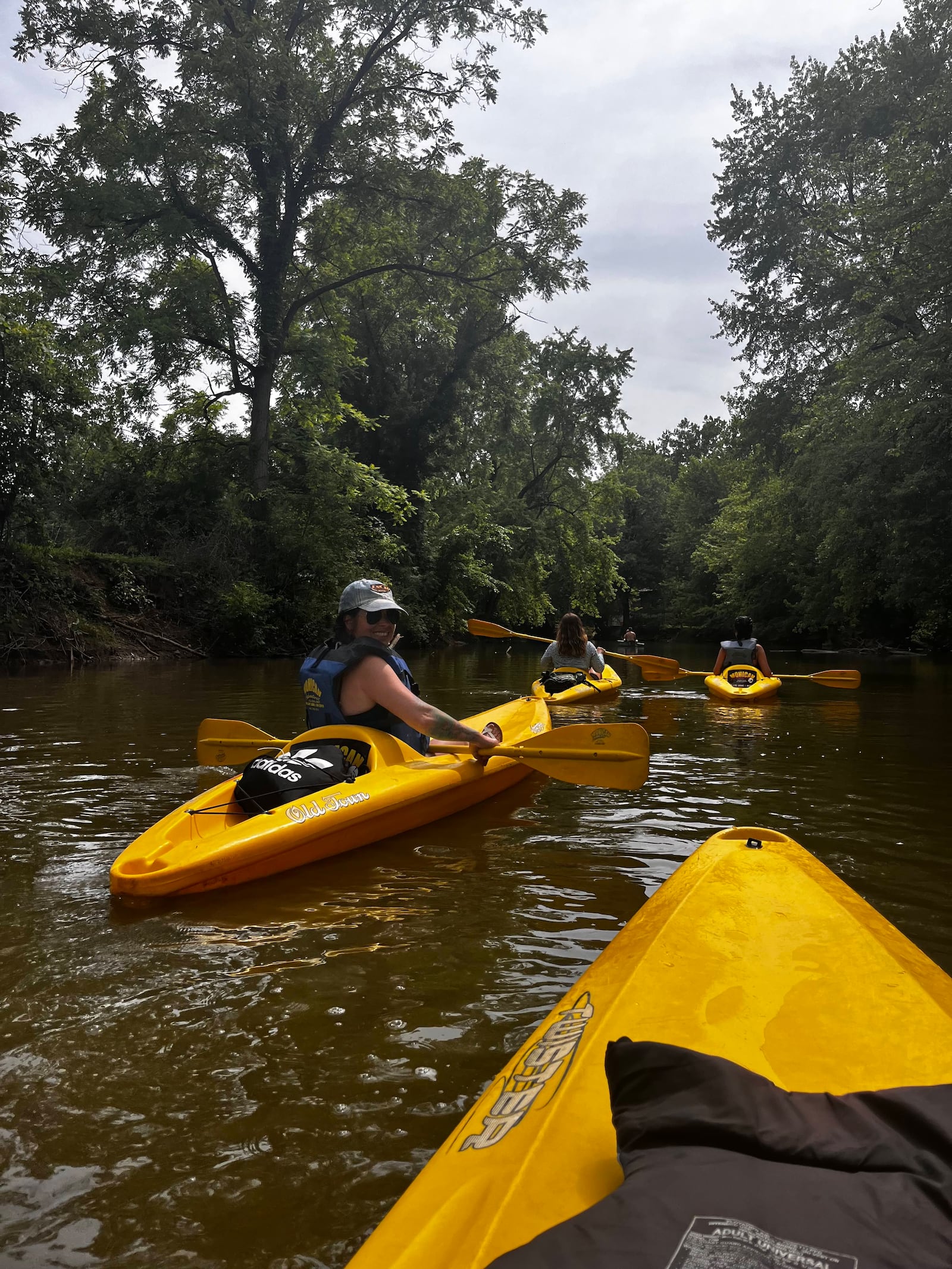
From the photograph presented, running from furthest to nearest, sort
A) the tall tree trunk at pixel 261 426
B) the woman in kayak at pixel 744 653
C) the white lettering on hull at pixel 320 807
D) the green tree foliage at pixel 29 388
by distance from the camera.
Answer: the tall tree trunk at pixel 261 426
the green tree foliage at pixel 29 388
the woman in kayak at pixel 744 653
the white lettering on hull at pixel 320 807

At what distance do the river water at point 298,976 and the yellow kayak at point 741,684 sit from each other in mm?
4285

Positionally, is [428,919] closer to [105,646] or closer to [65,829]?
[65,829]

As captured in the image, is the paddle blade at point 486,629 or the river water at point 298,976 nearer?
the river water at point 298,976

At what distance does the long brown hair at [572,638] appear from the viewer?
1102 cm

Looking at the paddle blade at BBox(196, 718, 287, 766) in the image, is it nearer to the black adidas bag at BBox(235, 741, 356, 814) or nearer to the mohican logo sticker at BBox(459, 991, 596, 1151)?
the black adidas bag at BBox(235, 741, 356, 814)

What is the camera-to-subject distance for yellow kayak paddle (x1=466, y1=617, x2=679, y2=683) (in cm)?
1182

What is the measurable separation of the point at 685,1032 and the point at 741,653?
11.0 metres

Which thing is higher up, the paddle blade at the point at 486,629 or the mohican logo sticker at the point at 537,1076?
the paddle blade at the point at 486,629

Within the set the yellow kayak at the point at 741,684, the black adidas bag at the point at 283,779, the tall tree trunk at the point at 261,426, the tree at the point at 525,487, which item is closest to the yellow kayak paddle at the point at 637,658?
the yellow kayak at the point at 741,684

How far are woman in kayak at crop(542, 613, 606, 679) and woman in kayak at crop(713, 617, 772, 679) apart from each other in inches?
85.7

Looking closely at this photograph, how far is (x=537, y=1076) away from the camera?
171cm

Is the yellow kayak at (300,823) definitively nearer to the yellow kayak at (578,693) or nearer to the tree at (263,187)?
the yellow kayak at (578,693)

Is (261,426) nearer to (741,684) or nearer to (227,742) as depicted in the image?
(741,684)

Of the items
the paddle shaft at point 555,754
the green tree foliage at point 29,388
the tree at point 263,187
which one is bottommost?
the paddle shaft at point 555,754
